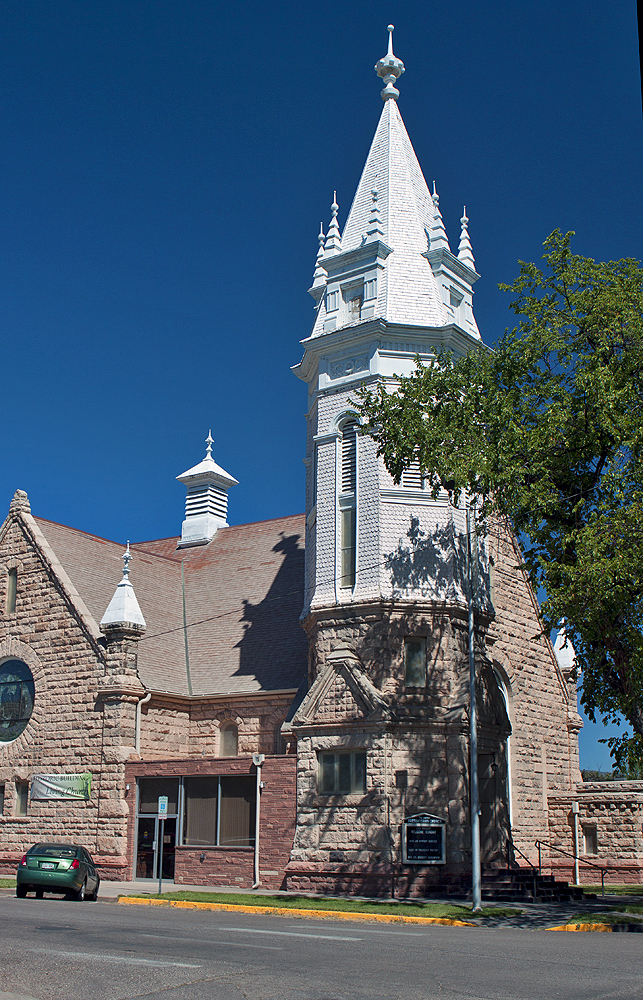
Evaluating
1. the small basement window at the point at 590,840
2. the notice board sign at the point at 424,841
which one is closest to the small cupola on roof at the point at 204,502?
the small basement window at the point at 590,840

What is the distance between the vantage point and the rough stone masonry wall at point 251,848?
24594 mm

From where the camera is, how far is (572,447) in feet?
64.2

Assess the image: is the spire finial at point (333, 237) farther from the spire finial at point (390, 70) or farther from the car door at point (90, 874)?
the car door at point (90, 874)

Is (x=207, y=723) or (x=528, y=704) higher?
(x=528, y=704)

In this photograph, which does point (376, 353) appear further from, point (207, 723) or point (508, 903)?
point (508, 903)

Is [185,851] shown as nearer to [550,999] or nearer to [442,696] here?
[442,696]

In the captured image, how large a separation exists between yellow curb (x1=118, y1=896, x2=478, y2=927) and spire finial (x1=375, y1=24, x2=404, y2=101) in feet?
86.0

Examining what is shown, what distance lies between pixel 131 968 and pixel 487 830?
57.7 feet

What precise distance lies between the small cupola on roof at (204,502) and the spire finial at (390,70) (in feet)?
59.8

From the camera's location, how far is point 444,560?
26.0m

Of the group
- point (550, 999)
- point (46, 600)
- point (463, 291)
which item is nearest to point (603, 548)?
point (550, 999)

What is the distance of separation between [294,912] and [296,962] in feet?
30.3

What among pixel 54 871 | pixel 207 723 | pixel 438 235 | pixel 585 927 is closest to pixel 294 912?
pixel 54 871

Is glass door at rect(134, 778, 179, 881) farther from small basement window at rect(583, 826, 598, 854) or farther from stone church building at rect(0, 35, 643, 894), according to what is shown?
small basement window at rect(583, 826, 598, 854)
